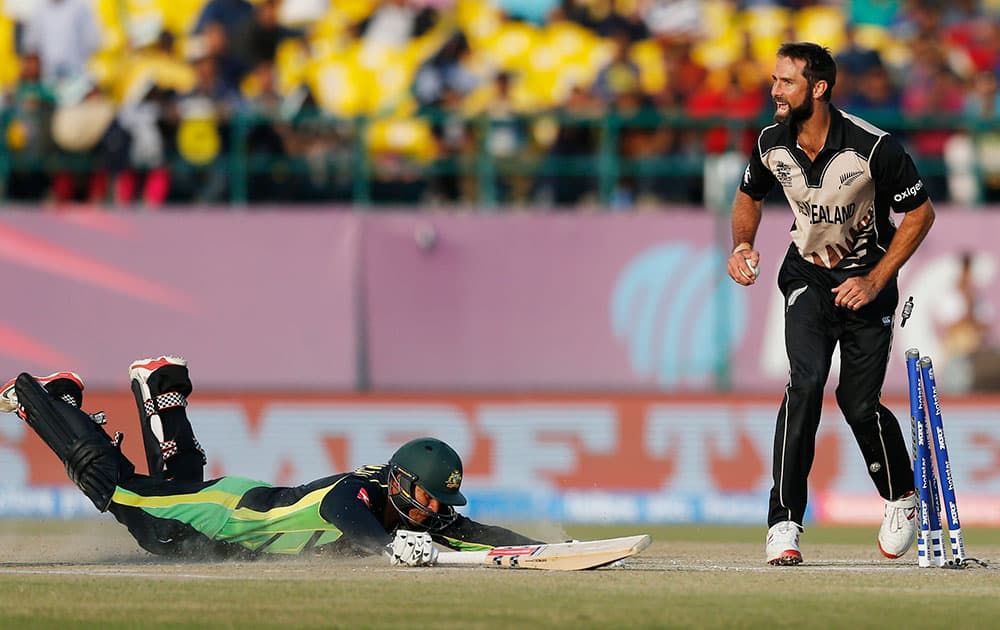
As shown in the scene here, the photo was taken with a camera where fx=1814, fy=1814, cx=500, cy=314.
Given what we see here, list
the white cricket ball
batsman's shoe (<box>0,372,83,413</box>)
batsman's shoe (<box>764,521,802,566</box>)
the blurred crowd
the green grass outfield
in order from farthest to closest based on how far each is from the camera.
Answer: the white cricket ball < the blurred crowd < batsman's shoe (<box>0,372,83,413</box>) < batsman's shoe (<box>764,521,802,566</box>) < the green grass outfield

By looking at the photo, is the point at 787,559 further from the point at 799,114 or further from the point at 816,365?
the point at 799,114

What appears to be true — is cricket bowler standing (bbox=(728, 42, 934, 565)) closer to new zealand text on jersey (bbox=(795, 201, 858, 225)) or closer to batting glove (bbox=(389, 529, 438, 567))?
new zealand text on jersey (bbox=(795, 201, 858, 225))

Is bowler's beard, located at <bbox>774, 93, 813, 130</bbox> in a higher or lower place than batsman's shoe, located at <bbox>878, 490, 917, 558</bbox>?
higher

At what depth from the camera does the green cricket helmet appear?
8391 mm

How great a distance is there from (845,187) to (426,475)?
7.82 ft

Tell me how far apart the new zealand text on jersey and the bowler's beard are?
39 centimetres

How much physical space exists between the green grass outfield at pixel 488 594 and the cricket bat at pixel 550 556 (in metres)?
0.07

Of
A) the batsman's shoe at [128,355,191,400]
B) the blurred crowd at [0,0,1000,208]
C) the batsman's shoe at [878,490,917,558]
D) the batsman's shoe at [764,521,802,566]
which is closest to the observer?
the batsman's shoe at [764,521,802,566]

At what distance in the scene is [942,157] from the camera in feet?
56.2

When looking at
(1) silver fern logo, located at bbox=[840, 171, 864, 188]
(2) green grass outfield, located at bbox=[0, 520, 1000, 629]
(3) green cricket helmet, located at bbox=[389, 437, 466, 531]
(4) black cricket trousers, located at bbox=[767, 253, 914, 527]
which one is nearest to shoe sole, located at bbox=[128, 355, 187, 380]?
(2) green grass outfield, located at bbox=[0, 520, 1000, 629]

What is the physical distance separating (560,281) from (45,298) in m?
4.72

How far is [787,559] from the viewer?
8719 millimetres

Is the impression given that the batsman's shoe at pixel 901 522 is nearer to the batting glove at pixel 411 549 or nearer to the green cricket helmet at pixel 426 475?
the green cricket helmet at pixel 426 475

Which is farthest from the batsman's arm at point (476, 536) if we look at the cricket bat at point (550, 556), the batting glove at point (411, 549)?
the batting glove at point (411, 549)
